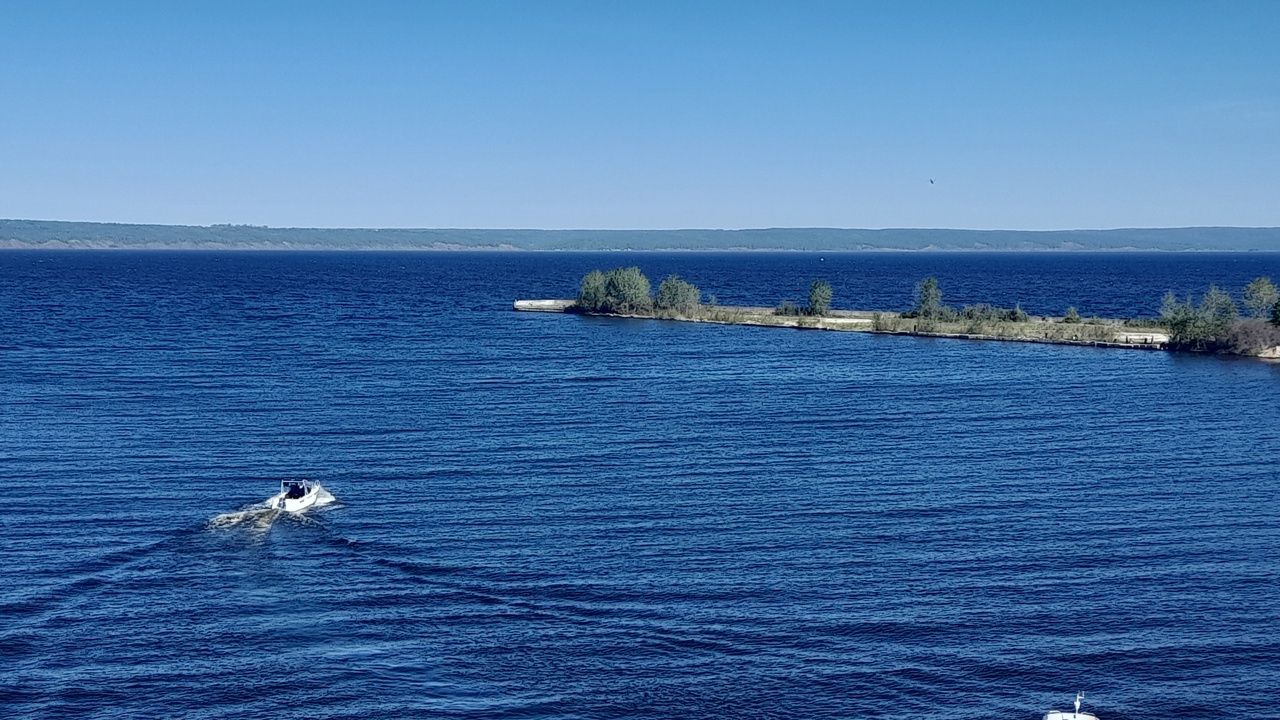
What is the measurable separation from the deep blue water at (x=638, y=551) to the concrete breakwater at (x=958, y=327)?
34.3 metres

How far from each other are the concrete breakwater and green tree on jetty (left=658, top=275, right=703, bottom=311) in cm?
151

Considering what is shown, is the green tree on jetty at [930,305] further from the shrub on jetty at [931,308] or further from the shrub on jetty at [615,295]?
the shrub on jetty at [615,295]

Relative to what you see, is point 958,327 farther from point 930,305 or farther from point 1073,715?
point 1073,715

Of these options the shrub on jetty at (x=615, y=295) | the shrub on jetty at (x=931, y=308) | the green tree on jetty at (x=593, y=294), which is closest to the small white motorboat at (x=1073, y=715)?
the shrub on jetty at (x=931, y=308)

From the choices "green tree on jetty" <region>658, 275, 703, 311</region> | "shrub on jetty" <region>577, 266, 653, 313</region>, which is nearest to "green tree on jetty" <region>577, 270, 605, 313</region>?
"shrub on jetty" <region>577, 266, 653, 313</region>

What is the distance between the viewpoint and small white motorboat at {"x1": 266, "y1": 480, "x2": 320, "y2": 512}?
166 ft

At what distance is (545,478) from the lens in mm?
58156

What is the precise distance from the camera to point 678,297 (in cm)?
16312

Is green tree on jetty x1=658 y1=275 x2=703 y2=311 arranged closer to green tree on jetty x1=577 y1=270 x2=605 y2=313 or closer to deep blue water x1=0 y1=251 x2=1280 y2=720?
green tree on jetty x1=577 y1=270 x2=605 y2=313

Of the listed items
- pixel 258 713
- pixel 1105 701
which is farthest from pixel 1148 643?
pixel 258 713

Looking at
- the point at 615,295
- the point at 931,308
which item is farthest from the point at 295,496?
the point at 615,295

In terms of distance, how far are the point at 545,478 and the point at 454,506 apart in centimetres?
670

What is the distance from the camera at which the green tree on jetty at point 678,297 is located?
162 m

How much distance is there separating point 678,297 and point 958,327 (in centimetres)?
4119
